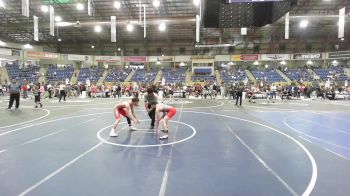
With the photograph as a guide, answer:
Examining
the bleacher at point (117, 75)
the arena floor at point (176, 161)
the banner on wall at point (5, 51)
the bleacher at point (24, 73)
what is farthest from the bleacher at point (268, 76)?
the banner on wall at point (5, 51)

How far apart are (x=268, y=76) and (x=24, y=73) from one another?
1388 inches

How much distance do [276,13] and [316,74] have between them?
37.0 metres

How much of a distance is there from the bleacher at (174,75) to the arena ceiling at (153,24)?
5.67 meters

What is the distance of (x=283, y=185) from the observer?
4.24 metres

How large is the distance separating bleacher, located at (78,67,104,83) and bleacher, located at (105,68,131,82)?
1.46m

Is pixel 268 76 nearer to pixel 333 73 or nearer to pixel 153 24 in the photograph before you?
pixel 333 73

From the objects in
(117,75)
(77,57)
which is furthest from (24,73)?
(117,75)

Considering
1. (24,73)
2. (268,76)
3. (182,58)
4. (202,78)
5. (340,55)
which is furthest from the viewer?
(182,58)

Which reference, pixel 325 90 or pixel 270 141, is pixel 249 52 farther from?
pixel 270 141

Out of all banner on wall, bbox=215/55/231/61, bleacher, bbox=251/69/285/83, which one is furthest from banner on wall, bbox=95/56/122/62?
bleacher, bbox=251/69/285/83

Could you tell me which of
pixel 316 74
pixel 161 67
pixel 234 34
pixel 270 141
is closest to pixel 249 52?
pixel 234 34

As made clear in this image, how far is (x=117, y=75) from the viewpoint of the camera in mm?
41094

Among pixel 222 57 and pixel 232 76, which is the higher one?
pixel 222 57

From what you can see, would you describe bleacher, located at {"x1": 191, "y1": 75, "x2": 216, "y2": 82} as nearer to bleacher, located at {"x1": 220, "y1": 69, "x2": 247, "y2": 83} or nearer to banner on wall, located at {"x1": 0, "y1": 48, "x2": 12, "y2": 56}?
bleacher, located at {"x1": 220, "y1": 69, "x2": 247, "y2": 83}
